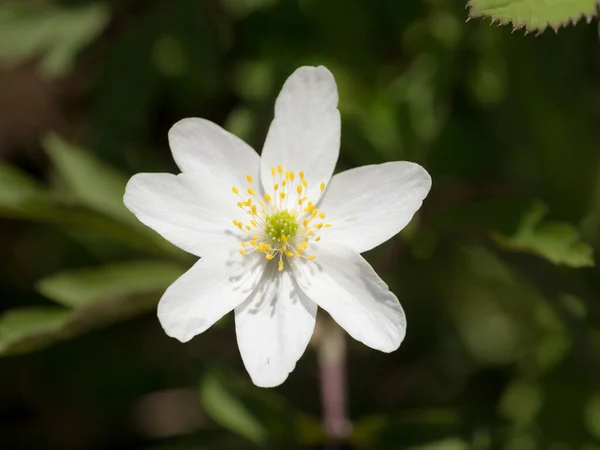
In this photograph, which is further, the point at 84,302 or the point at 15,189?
the point at 15,189

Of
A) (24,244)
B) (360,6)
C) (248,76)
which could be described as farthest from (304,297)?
(24,244)

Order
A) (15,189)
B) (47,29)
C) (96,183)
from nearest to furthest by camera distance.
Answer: (15,189)
(96,183)
(47,29)

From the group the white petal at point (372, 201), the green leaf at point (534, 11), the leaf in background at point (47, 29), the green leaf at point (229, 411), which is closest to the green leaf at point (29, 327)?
the green leaf at point (229, 411)

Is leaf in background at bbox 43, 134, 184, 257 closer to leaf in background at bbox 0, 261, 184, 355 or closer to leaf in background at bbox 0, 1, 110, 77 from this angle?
leaf in background at bbox 0, 261, 184, 355

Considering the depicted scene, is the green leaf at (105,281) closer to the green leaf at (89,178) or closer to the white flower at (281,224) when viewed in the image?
the green leaf at (89,178)

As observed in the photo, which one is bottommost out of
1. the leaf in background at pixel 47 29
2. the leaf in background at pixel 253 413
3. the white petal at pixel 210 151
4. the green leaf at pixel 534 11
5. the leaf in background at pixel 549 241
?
the leaf in background at pixel 253 413

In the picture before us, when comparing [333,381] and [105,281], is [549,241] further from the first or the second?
[105,281]

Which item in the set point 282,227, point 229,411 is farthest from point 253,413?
point 282,227
